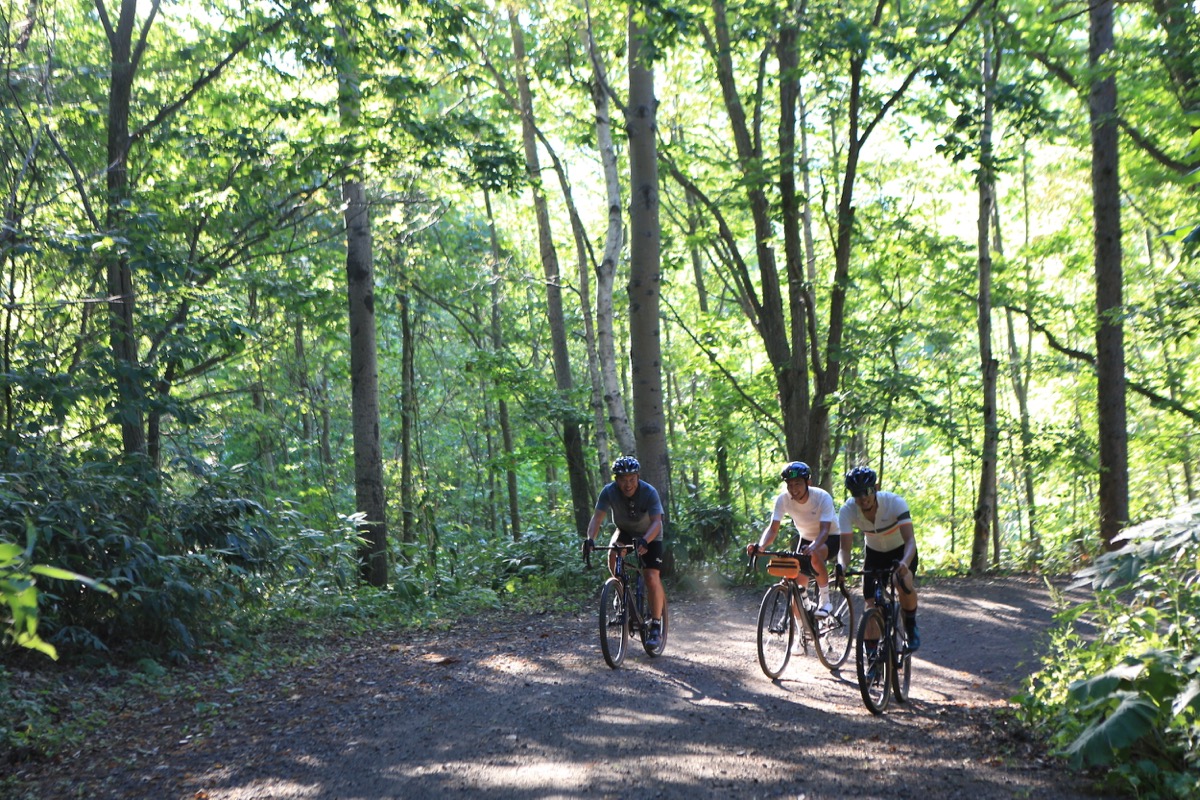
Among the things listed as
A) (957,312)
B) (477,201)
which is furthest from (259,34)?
(477,201)

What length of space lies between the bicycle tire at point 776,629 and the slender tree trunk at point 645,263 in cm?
556

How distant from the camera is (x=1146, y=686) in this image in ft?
15.9

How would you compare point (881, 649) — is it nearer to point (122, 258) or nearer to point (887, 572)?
point (887, 572)

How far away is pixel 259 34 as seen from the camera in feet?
41.5

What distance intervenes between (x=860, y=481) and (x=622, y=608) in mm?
3035

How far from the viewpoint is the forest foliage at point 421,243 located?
10164mm

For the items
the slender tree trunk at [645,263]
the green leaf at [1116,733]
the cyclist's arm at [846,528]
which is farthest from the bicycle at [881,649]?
the slender tree trunk at [645,263]

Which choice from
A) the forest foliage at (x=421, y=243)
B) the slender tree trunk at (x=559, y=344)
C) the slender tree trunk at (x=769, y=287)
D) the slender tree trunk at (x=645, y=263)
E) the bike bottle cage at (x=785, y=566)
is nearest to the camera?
the bike bottle cage at (x=785, y=566)

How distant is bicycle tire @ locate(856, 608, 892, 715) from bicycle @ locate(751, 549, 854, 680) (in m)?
1.36

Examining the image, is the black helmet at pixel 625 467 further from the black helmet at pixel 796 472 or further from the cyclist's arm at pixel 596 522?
the black helmet at pixel 796 472

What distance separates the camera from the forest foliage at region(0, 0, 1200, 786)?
1016 cm

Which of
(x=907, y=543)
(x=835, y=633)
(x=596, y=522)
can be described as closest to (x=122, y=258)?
(x=596, y=522)

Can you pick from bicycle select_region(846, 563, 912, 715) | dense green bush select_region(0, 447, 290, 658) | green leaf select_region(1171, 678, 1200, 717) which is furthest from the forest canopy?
bicycle select_region(846, 563, 912, 715)

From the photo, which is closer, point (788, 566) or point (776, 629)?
point (788, 566)
